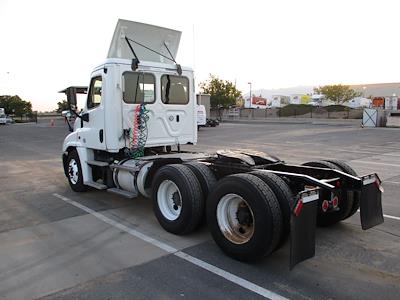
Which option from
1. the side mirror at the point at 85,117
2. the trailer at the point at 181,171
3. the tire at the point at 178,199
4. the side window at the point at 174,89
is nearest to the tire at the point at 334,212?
Answer: the trailer at the point at 181,171

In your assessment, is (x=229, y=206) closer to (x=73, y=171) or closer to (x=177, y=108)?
(x=177, y=108)

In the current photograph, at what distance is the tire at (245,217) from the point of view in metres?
4.09

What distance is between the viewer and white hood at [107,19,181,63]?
7.17 meters

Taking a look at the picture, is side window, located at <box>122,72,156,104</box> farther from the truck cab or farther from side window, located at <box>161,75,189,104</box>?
side window, located at <box>161,75,189,104</box>

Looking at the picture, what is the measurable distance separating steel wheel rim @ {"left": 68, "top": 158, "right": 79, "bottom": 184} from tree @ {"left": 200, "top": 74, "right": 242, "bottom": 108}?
56.6 m

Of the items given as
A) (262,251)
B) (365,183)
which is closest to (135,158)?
(262,251)

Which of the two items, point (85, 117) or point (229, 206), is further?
point (85, 117)

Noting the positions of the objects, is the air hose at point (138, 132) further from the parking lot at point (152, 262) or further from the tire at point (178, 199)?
the tire at point (178, 199)

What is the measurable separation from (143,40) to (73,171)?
3.17 m

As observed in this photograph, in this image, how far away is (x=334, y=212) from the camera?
540cm

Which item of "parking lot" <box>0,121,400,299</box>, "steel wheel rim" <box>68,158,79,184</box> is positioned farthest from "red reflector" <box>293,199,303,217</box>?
"steel wheel rim" <box>68,158,79,184</box>

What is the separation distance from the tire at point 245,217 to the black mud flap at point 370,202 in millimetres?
1297

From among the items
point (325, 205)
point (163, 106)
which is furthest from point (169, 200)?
point (163, 106)

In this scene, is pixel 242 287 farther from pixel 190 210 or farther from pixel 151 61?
pixel 151 61
